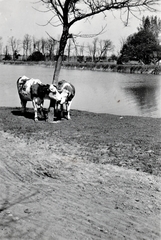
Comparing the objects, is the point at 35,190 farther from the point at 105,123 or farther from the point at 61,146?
the point at 105,123

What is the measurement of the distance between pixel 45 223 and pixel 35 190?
138 cm

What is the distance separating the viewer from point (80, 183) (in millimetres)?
6910

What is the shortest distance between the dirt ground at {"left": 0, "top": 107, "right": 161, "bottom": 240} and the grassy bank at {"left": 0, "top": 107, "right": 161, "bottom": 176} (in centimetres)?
2

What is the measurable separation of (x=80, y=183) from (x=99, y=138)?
3273 millimetres

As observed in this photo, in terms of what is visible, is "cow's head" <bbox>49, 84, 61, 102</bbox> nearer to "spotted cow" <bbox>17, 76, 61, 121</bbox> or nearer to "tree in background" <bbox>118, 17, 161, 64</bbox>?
"spotted cow" <bbox>17, 76, 61, 121</bbox>

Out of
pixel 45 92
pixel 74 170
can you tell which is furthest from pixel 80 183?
pixel 45 92

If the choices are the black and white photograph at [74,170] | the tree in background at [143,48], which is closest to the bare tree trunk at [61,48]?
the black and white photograph at [74,170]

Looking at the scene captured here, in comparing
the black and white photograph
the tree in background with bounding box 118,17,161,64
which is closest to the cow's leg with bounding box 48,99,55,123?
the black and white photograph

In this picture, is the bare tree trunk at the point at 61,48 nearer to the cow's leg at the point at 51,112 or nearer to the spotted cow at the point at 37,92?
the cow's leg at the point at 51,112

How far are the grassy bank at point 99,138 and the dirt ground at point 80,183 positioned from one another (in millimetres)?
24

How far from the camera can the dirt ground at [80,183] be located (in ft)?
17.2

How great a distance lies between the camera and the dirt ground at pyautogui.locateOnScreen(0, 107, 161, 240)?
524 centimetres

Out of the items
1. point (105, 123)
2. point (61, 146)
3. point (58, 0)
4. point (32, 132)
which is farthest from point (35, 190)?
point (58, 0)

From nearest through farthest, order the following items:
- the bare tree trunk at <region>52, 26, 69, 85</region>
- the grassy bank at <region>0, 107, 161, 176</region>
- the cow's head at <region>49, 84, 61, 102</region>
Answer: the grassy bank at <region>0, 107, 161, 176</region> < the cow's head at <region>49, 84, 61, 102</region> < the bare tree trunk at <region>52, 26, 69, 85</region>
